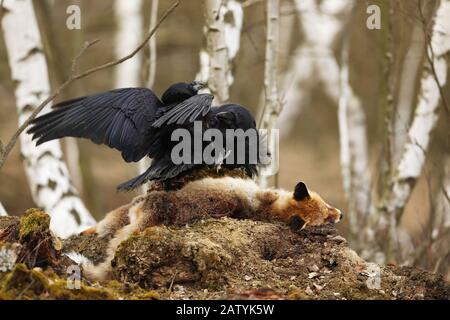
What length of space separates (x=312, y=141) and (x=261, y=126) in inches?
668

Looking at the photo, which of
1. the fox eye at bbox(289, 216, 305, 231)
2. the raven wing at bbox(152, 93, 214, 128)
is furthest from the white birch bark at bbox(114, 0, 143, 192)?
the fox eye at bbox(289, 216, 305, 231)

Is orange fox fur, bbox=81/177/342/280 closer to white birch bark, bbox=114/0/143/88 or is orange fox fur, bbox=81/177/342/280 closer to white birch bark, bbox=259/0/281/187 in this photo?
white birch bark, bbox=259/0/281/187

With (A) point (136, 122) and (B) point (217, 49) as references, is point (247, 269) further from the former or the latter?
(B) point (217, 49)

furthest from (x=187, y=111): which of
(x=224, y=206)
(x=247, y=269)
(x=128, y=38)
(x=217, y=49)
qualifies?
(x=128, y=38)

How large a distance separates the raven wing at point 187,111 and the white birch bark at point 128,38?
955 cm

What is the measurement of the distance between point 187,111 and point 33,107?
10.7 feet

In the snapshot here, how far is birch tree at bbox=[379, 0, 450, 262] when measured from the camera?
866cm

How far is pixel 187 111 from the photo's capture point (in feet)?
18.9

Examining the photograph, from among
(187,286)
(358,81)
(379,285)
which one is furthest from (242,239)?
(358,81)

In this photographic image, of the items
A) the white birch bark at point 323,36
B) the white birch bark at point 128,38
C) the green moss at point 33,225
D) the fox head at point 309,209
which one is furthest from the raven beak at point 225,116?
the white birch bark at point 128,38

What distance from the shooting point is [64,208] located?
8539mm

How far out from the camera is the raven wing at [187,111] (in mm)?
5699

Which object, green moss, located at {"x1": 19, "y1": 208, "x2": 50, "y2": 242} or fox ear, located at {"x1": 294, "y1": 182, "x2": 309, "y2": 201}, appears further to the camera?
fox ear, located at {"x1": 294, "y1": 182, "x2": 309, "y2": 201}
